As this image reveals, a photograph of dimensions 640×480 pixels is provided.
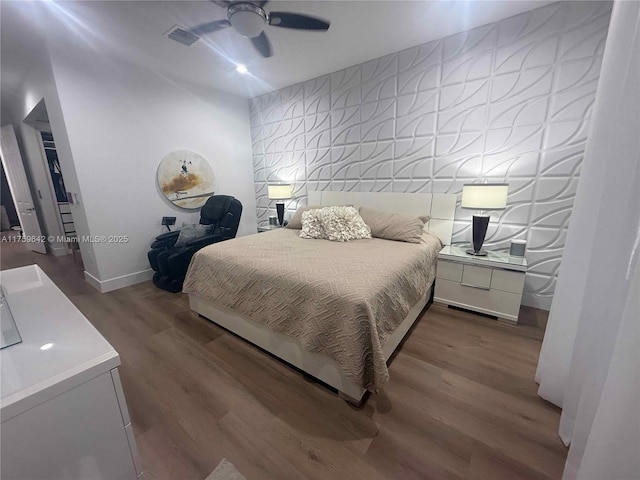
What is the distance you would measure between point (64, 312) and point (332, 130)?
326 centimetres

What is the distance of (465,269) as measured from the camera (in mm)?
2377

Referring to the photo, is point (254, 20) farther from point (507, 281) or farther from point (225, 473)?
point (507, 281)

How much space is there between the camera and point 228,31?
92.5 inches

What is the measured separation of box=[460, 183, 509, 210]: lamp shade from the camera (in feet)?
7.06

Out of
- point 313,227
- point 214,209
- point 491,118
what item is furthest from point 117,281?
point 491,118

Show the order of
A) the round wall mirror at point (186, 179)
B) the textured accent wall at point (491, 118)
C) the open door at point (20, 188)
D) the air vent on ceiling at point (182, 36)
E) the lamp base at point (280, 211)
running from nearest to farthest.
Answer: the textured accent wall at point (491, 118)
the air vent on ceiling at point (182, 36)
the round wall mirror at point (186, 179)
the lamp base at point (280, 211)
the open door at point (20, 188)

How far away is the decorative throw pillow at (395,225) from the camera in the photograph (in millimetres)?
2508

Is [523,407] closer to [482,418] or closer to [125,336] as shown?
[482,418]

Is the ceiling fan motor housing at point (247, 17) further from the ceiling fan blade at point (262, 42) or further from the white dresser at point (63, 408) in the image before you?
the white dresser at point (63, 408)

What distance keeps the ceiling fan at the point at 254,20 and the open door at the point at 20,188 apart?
185 inches

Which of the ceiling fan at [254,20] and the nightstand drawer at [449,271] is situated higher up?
the ceiling fan at [254,20]

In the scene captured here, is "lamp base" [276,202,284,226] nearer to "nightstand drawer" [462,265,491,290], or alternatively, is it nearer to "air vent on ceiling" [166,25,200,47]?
"air vent on ceiling" [166,25,200,47]

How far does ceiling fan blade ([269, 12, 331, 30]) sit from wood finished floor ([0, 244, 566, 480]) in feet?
8.47

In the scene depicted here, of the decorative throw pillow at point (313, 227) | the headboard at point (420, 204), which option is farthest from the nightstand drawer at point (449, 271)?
the decorative throw pillow at point (313, 227)
